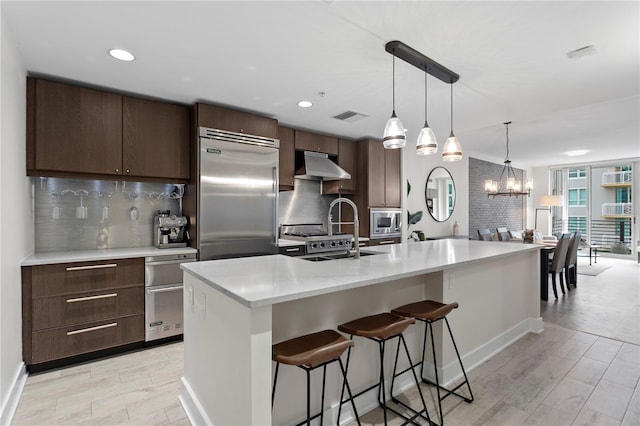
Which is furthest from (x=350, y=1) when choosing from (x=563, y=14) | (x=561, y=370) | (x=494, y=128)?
(x=494, y=128)

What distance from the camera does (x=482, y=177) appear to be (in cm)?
773

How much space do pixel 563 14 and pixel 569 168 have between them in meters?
9.10

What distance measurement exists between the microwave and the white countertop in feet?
7.39

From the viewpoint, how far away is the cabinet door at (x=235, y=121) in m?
3.42

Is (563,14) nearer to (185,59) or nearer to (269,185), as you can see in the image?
(185,59)

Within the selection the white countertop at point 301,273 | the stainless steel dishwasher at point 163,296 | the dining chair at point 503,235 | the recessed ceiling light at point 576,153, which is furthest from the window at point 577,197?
the stainless steel dishwasher at point 163,296

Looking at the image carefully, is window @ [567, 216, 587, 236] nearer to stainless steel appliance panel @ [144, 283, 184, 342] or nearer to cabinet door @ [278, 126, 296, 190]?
cabinet door @ [278, 126, 296, 190]

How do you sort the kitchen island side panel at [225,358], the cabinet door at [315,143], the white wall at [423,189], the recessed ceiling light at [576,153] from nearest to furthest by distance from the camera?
the kitchen island side panel at [225,358] < the cabinet door at [315,143] < the white wall at [423,189] < the recessed ceiling light at [576,153]

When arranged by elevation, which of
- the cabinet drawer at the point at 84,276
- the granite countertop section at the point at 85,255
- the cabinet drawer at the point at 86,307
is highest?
the granite countertop section at the point at 85,255

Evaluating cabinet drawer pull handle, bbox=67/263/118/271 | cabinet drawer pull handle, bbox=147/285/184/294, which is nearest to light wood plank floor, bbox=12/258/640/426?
cabinet drawer pull handle, bbox=147/285/184/294

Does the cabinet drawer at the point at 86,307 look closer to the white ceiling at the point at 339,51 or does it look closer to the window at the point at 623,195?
the white ceiling at the point at 339,51

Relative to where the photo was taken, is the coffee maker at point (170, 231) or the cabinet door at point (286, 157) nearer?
the coffee maker at point (170, 231)

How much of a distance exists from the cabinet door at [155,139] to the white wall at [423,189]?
345cm

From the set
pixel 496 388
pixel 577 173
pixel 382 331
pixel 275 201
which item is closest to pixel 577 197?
pixel 577 173
